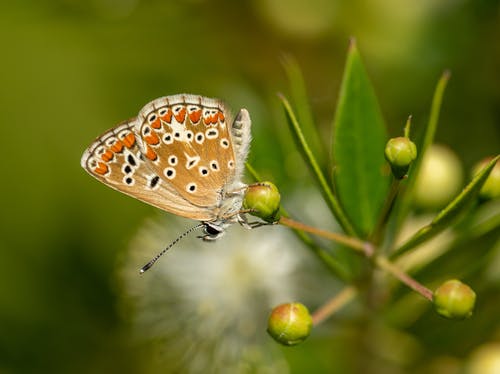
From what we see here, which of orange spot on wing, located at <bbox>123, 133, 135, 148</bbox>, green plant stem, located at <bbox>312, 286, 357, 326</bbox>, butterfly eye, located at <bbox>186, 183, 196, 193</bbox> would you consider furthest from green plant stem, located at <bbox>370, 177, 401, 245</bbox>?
orange spot on wing, located at <bbox>123, 133, 135, 148</bbox>

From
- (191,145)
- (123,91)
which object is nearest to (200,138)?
(191,145)

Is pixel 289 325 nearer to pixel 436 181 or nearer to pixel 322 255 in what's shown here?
pixel 322 255

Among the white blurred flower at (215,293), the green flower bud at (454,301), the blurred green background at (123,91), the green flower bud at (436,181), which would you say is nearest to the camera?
the green flower bud at (454,301)

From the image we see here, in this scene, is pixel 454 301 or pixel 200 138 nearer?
pixel 454 301

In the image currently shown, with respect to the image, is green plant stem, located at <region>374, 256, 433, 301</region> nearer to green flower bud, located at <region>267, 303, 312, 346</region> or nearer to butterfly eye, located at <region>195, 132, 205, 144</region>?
green flower bud, located at <region>267, 303, 312, 346</region>

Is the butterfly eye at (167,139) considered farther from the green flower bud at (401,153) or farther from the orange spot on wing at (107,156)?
the green flower bud at (401,153)

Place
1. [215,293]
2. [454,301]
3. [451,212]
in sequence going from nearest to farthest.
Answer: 1. [454,301]
2. [451,212]
3. [215,293]

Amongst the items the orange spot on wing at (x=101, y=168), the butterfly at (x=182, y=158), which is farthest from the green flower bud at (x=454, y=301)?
the orange spot on wing at (x=101, y=168)
